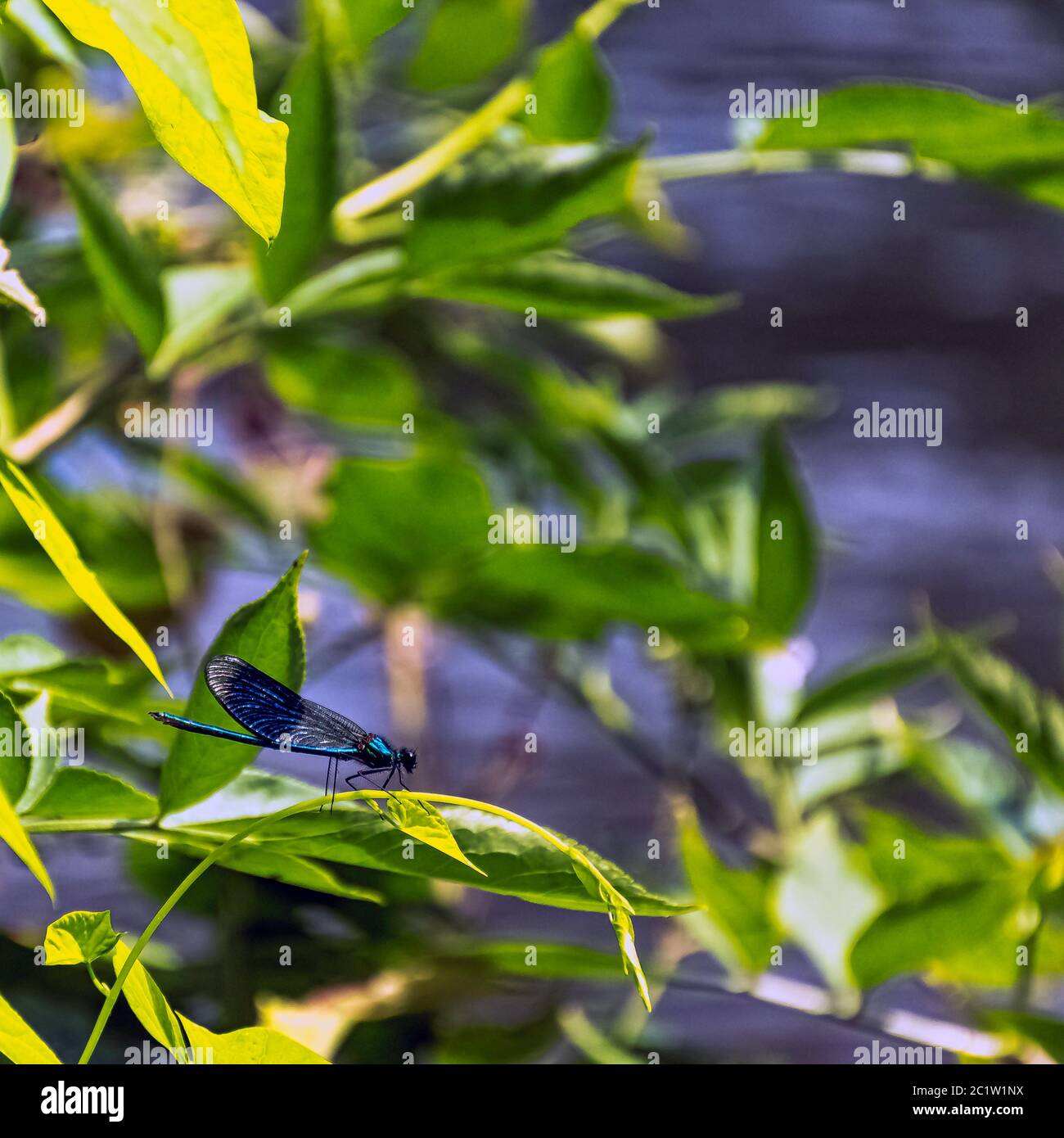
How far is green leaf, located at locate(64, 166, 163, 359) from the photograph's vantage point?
12.5 inches

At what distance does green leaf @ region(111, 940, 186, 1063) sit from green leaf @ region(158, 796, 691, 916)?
1.2 inches

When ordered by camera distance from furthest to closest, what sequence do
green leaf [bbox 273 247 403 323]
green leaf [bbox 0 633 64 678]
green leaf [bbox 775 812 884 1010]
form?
green leaf [bbox 775 812 884 1010], green leaf [bbox 273 247 403 323], green leaf [bbox 0 633 64 678]

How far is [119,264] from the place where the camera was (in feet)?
1.05

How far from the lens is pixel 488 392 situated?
44.4 inches

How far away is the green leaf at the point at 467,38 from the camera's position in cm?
52

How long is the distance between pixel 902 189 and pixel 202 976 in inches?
62.1

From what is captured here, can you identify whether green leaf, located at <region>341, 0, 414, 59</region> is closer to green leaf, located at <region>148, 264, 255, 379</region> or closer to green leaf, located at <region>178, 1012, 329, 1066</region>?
green leaf, located at <region>148, 264, 255, 379</region>

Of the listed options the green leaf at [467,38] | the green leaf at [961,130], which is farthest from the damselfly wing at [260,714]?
the green leaf at [467,38]

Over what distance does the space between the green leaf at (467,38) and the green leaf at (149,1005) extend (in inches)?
18.0

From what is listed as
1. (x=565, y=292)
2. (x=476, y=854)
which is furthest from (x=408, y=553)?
(x=476, y=854)

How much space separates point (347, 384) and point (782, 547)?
222 mm

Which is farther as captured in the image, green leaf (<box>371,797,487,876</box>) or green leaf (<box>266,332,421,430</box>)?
green leaf (<box>266,332,421,430</box>)

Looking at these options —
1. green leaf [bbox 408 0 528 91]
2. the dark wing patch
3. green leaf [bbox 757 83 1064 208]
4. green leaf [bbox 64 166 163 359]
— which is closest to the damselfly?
the dark wing patch
